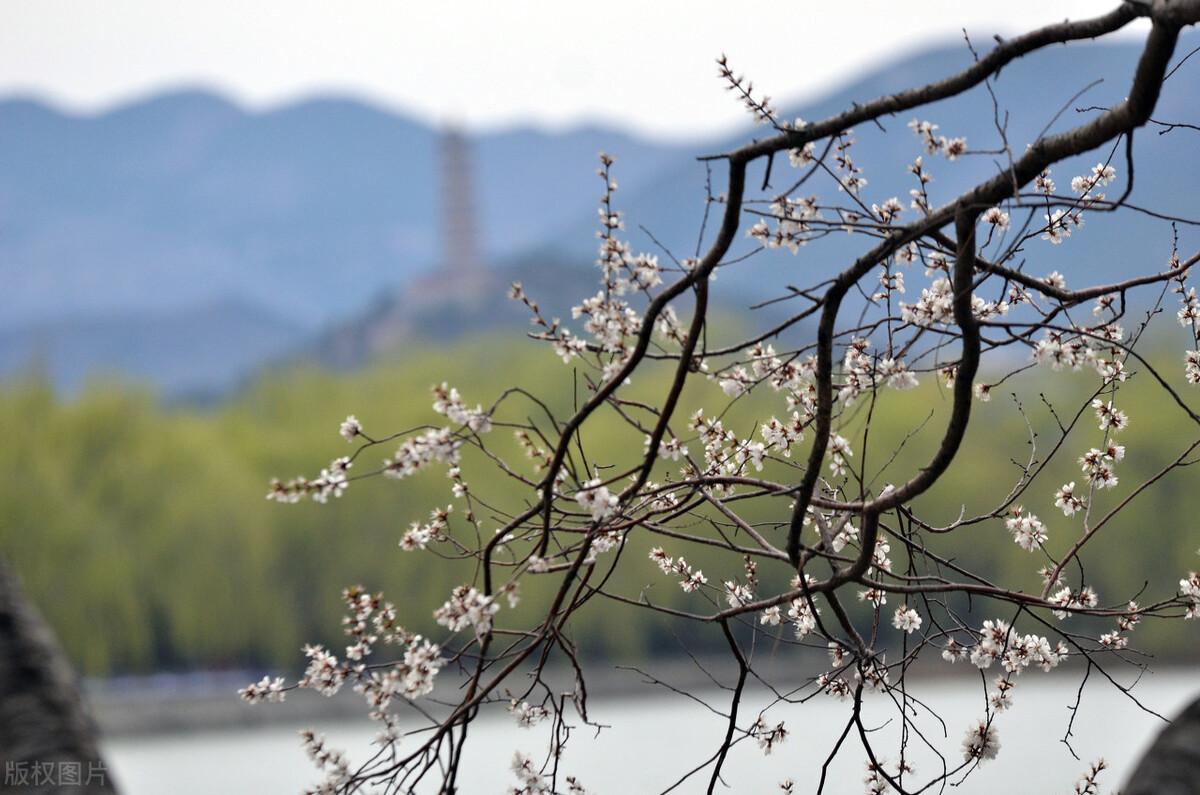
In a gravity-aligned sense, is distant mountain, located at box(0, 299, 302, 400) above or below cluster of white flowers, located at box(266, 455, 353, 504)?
above

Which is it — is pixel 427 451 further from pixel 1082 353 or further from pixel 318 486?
pixel 1082 353

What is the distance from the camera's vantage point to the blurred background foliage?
83.4 ft

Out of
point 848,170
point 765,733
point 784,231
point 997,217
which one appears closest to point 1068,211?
point 997,217

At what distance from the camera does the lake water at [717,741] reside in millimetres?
13141

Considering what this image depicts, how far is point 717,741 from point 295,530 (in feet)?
43.6

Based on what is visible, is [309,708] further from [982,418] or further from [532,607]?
[982,418]

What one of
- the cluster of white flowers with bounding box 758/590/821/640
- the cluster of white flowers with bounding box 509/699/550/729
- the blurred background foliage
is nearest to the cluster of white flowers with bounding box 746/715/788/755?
the cluster of white flowers with bounding box 758/590/821/640

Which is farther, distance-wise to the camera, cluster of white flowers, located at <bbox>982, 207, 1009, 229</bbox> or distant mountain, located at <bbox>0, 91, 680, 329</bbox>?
distant mountain, located at <bbox>0, 91, 680, 329</bbox>

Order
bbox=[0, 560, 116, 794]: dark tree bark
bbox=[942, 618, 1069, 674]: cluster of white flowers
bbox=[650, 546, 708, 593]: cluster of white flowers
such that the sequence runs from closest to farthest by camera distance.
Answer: bbox=[0, 560, 116, 794]: dark tree bark → bbox=[942, 618, 1069, 674]: cluster of white flowers → bbox=[650, 546, 708, 593]: cluster of white flowers

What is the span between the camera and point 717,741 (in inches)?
650

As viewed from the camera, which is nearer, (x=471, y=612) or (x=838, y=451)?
(x=471, y=612)

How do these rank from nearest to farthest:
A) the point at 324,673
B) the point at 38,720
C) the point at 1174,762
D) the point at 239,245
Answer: the point at 1174,762 < the point at 38,720 < the point at 324,673 < the point at 239,245

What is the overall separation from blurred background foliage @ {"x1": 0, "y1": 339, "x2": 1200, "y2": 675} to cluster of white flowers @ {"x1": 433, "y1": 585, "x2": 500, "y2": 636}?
2178 centimetres

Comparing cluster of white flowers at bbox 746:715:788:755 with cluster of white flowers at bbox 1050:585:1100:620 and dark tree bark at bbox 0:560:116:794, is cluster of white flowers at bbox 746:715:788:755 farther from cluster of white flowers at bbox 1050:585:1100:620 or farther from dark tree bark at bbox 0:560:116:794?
dark tree bark at bbox 0:560:116:794
